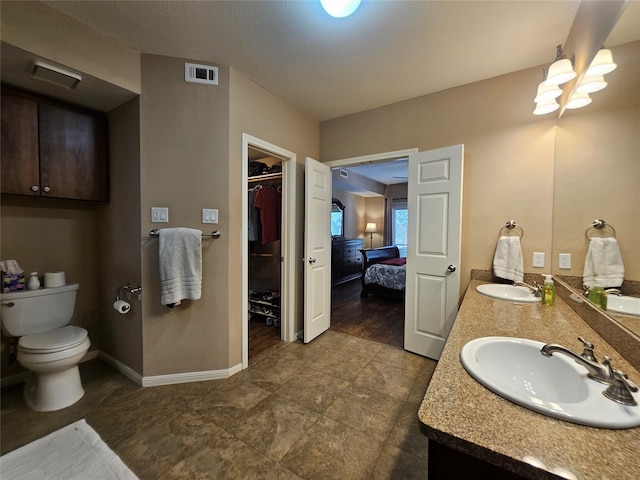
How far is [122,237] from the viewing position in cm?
208

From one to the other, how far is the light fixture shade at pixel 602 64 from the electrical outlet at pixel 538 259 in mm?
1239

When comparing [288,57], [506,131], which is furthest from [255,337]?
[506,131]

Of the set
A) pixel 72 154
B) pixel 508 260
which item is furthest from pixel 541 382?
pixel 72 154

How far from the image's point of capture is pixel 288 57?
77.3 inches

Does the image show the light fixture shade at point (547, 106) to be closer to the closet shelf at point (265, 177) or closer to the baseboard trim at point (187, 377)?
the closet shelf at point (265, 177)

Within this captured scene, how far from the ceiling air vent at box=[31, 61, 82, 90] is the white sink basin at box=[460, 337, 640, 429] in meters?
2.69

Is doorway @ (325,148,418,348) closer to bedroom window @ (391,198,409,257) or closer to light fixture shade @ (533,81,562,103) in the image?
light fixture shade @ (533,81,562,103)

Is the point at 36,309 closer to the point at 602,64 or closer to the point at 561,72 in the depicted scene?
the point at 602,64

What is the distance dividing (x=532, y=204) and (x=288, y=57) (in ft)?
7.38

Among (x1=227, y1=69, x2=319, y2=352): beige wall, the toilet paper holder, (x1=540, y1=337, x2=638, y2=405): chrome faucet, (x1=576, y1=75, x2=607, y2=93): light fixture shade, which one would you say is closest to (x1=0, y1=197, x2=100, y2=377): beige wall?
the toilet paper holder

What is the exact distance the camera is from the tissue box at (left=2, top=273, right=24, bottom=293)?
1832 millimetres

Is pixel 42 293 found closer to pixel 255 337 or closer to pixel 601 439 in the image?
pixel 255 337

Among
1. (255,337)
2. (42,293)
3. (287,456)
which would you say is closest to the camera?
A: (287,456)

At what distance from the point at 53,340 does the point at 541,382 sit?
278cm
